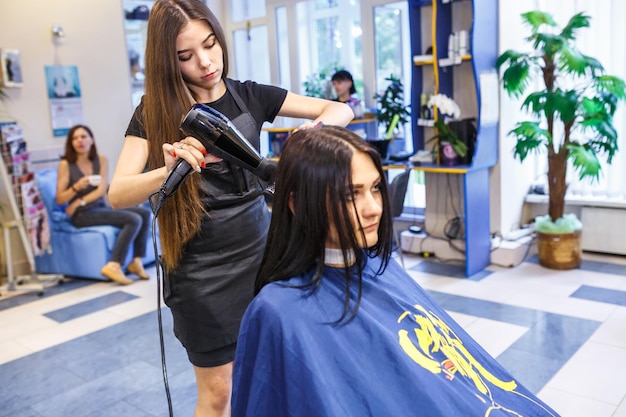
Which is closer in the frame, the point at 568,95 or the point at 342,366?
the point at 342,366

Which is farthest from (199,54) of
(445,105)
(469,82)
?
(469,82)

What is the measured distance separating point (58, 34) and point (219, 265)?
4.16m

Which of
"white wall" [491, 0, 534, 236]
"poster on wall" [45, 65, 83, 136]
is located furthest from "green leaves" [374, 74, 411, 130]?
"poster on wall" [45, 65, 83, 136]

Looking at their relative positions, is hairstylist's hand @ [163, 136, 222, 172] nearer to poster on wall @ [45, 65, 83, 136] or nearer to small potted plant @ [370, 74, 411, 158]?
small potted plant @ [370, 74, 411, 158]

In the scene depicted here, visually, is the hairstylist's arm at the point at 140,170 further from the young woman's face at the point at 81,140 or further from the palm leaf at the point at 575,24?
the young woman's face at the point at 81,140

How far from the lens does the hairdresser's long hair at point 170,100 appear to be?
132 cm

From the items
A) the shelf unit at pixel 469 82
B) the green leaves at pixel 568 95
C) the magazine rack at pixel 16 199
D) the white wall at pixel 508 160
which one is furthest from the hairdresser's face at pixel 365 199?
the magazine rack at pixel 16 199

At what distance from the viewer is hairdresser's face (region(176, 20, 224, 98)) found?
1328 mm

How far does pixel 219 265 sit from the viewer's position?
1.50m

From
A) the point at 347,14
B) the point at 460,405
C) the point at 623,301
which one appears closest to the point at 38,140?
the point at 347,14

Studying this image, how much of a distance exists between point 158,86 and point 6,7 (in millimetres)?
4094

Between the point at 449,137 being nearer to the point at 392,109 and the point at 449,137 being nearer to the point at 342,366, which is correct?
the point at 392,109

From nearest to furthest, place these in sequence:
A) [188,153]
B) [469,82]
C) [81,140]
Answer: [188,153]
[469,82]
[81,140]

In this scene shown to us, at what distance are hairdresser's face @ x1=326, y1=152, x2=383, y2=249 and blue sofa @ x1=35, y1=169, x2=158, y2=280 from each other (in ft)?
12.1
